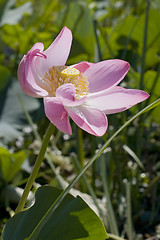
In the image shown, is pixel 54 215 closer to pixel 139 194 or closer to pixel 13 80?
pixel 139 194

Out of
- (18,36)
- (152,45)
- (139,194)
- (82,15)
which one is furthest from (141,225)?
(18,36)

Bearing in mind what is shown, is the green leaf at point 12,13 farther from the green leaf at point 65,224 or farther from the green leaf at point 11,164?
the green leaf at point 65,224

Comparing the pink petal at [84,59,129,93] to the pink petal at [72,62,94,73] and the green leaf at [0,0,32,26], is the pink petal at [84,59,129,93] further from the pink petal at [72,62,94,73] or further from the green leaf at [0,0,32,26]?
the green leaf at [0,0,32,26]

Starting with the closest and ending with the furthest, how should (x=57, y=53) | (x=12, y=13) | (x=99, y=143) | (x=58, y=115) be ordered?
(x=58, y=115) → (x=57, y=53) → (x=99, y=143) → (x=12, y=13)

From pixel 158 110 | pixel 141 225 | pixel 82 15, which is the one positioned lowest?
pixel 141 225

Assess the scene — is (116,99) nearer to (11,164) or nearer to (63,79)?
(63,79)

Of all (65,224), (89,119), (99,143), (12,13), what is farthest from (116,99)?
(12,13)

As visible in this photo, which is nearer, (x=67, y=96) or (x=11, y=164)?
(x=67, y=96)

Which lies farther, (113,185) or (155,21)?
(155,21)
